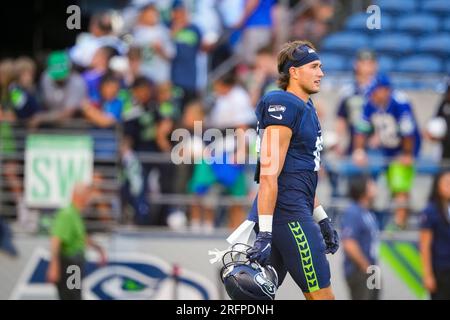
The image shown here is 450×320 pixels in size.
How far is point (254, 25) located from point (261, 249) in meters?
7.89

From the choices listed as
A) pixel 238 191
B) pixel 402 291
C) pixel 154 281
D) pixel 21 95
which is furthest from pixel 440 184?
pixel 21 95

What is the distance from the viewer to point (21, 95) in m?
14.2

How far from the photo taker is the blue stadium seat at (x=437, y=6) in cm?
1591

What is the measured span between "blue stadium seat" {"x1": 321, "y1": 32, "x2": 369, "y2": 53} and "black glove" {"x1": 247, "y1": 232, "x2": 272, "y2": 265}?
820 cm

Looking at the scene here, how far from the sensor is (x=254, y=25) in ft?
50.0

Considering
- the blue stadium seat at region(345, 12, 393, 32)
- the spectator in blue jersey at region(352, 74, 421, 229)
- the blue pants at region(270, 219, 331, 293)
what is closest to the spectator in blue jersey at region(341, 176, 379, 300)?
the spectator in blue jersey at region(352, 74, 421, 229)

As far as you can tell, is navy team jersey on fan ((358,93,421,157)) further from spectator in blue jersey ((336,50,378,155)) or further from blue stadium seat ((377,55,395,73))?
blue stadium seat ((377,55,395,73))

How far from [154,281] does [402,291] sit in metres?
2.83

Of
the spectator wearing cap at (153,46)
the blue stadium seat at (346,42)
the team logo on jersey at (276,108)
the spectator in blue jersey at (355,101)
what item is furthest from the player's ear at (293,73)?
the blue stadium seat at (346,42)

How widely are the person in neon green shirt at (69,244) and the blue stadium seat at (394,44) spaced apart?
4691 mm

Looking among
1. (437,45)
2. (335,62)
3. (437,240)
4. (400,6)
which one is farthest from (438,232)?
(400,6)

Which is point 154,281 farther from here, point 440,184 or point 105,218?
point 440,184

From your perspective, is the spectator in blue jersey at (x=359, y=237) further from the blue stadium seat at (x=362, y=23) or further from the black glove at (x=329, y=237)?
the black glove at (x=329, y=237)

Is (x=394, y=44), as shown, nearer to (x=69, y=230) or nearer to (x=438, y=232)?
(x=438, y=232)
